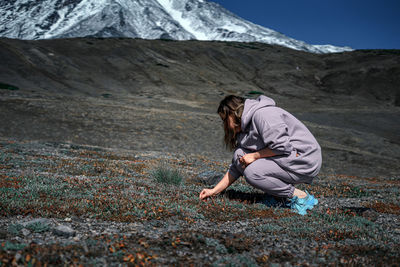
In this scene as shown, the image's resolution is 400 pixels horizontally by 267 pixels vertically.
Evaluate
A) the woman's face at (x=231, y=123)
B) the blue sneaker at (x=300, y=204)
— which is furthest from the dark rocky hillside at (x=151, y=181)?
the woman's face at (x=231, y=123)

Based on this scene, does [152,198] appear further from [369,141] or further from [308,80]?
[308,80]

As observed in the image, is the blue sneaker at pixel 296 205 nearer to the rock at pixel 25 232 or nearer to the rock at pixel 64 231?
the rock at pixel 64 231

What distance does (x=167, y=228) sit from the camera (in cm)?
475

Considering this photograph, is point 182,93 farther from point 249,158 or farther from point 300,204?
point 249,158

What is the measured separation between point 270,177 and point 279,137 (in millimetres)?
834

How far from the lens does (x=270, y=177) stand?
5555 mm

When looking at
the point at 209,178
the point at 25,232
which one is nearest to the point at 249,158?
the point at 209,178

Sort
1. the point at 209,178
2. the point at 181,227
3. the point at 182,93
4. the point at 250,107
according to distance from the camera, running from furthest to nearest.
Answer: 1. the point at 182,93
2. the point at 209,178
3. the point at 250,107
4. the point at 181,227

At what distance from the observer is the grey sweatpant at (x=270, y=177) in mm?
5508

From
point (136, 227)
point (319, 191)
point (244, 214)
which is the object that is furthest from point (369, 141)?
point (136, 227)

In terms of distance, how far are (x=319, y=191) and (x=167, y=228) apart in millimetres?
5781

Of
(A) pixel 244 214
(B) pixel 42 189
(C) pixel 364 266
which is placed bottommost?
(B) pixel 42 189

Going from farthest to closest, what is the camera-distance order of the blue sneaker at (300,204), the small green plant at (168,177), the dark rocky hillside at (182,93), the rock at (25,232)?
the dark rocky hillside at (182,93) → the small green plant at (168,177) → the blue sneaker at (300,204) → the rock at (25,232)

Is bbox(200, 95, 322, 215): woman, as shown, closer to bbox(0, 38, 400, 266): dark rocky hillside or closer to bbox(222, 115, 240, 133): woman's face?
bbox(222, 115, 240, 133): woman's face
